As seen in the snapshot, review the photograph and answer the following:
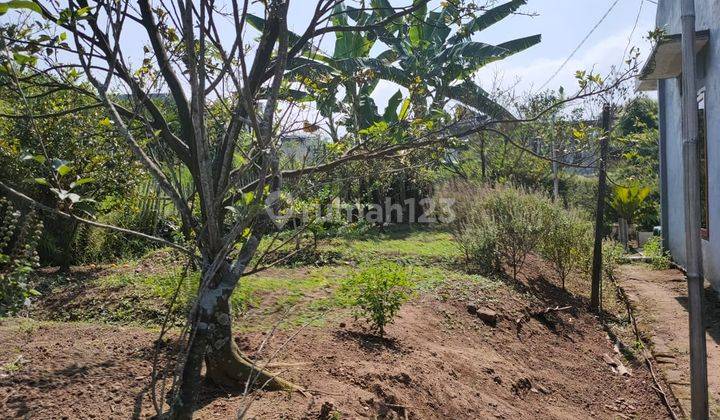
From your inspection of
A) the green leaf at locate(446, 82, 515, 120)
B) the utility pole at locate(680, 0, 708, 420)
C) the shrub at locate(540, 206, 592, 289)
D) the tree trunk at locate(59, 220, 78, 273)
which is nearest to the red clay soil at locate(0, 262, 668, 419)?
the utility pole at locate(680, 0, 708, 420)

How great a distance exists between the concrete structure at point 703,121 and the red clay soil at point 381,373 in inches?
129

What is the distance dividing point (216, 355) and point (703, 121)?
8778mm

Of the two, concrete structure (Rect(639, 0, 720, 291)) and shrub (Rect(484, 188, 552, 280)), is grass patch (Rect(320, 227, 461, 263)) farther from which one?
concrete structure (Rect(639, 0, 720, 291))

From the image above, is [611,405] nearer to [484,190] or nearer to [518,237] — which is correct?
[518,237]

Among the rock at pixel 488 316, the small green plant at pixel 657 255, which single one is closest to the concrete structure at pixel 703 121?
the small green plant at pixel 657 255

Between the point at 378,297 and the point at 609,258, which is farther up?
the point at 378,297

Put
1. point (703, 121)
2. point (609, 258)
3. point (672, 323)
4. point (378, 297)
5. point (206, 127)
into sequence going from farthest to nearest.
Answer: point (609, 258)
point (703, 121)
point (672, 323)
point (378, 297)
point (206, 127)

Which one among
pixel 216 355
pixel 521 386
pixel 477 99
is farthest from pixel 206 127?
pixel 477 99

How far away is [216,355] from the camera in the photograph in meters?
3.51

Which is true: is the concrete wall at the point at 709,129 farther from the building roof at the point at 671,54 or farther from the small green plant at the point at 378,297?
the small green plant at the point at 378,297

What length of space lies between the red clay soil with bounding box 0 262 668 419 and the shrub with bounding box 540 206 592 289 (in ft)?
7.63

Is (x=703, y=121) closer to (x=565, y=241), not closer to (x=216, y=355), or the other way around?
(x=565, y=241)

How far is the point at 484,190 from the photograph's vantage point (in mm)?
11078

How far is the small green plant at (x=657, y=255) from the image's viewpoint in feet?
38.2
